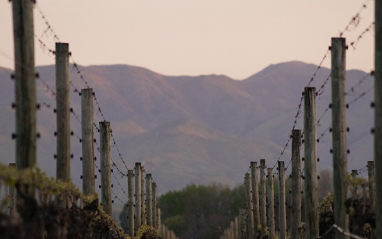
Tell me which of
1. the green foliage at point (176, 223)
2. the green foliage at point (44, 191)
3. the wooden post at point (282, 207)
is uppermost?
the green foliage at point (176, 223)

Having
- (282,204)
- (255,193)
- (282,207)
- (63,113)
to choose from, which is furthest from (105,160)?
(255,193)

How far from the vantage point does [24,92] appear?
45.5 ft

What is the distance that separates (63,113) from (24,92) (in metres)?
4.49

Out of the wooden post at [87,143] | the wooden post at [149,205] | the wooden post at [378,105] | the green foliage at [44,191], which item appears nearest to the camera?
the green foliage at [44,191]

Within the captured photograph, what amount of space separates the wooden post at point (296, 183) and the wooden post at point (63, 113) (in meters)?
7.45

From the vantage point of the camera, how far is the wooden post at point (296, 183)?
969 inches

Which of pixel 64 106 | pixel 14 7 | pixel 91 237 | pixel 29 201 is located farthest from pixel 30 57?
pixel 91 237

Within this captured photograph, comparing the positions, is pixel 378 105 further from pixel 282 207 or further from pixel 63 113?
pixel 282 207

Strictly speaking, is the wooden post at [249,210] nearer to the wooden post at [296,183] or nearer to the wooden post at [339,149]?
the wooden post at [296,183]

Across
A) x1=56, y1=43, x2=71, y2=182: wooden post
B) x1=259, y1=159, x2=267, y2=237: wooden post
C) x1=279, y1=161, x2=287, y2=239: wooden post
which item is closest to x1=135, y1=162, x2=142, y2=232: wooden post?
x1=259, y1=159, x2=267, y2=237: wooden post

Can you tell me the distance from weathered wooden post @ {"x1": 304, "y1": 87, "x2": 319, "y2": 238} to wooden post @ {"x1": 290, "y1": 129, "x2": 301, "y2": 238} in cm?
360

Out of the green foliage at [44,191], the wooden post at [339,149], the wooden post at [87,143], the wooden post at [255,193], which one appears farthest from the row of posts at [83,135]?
the wooden post at [255,193]

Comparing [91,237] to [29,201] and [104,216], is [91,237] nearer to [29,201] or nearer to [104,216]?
[104,216]

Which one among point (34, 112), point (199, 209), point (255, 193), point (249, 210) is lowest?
point (34, 112)
